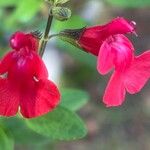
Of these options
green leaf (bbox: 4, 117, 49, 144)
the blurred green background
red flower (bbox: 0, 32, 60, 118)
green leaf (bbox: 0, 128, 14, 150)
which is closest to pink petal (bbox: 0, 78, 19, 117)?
red flower (bbox: 0, 32, 60, 118)

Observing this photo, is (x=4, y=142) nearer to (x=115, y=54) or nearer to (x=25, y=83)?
(x=25, y=83)

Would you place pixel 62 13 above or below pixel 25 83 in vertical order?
above

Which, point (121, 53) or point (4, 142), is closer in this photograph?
point (121, 53)

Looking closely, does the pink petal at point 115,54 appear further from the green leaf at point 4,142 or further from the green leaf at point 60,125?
the green leaf at point 4,142

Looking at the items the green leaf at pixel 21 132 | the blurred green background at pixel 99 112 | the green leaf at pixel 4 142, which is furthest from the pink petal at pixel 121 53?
the blurred green background at pixel 99 112

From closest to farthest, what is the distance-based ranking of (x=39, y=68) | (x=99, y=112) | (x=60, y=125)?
(x=39, y=68) → (x=60, y=125) → (x=99, y=112)

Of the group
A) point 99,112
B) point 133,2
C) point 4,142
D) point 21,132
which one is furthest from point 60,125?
point 99,112

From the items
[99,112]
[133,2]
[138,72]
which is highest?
[138,72]

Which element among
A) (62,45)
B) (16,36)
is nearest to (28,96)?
(16,36)
